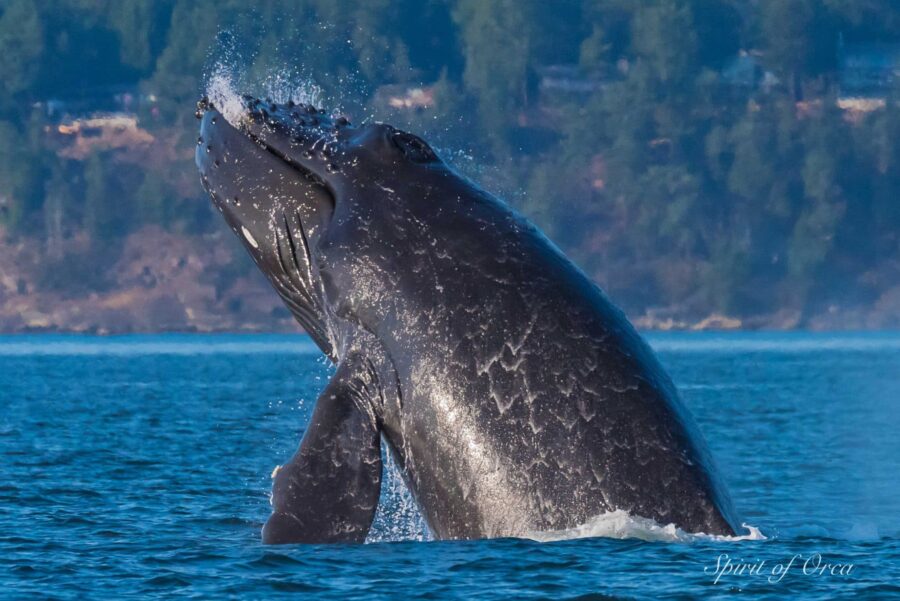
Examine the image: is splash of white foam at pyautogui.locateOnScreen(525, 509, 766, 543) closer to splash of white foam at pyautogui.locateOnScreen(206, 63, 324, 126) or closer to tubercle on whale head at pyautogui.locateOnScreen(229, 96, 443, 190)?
tubercle on whale head at pyautogui.locateOnScreen(229, 96, 443, 190)

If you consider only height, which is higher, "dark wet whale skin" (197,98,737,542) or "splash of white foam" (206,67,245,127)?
"splash of white foam" (206,67,245,127)

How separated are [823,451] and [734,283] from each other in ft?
415

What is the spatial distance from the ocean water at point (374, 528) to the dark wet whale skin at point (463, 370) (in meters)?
0.43

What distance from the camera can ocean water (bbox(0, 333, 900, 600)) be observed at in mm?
13453

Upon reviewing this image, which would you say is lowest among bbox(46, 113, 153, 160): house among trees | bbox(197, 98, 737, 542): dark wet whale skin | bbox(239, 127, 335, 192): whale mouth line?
bbox(46, 113, 153, 160): house among trees

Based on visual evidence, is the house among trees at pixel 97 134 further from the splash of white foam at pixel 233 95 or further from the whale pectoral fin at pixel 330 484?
the whale pectoral fin at pixel 330 484

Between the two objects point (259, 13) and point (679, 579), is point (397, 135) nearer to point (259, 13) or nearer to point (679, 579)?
point (679, 579)

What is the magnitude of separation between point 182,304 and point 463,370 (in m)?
150

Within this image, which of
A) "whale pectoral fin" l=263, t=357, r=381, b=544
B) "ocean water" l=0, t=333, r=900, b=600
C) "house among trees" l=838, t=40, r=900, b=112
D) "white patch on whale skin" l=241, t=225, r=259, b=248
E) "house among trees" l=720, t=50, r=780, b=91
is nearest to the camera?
"whale pectoral fin" l=263, t=357, r=381, b=544

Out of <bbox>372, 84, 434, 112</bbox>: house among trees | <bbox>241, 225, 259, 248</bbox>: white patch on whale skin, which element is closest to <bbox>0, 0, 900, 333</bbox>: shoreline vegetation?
<bbox>372, 84, 434, 112</bbox>: house among trees

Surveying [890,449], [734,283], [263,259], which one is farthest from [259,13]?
[263,259]

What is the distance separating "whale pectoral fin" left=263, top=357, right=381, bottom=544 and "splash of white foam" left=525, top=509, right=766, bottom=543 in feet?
4.58

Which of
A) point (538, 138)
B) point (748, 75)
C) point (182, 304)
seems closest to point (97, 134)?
point (182, 304)

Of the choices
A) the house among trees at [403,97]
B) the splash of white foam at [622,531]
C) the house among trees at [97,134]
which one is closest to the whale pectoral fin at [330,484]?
the splash of white foam at [622,531]
